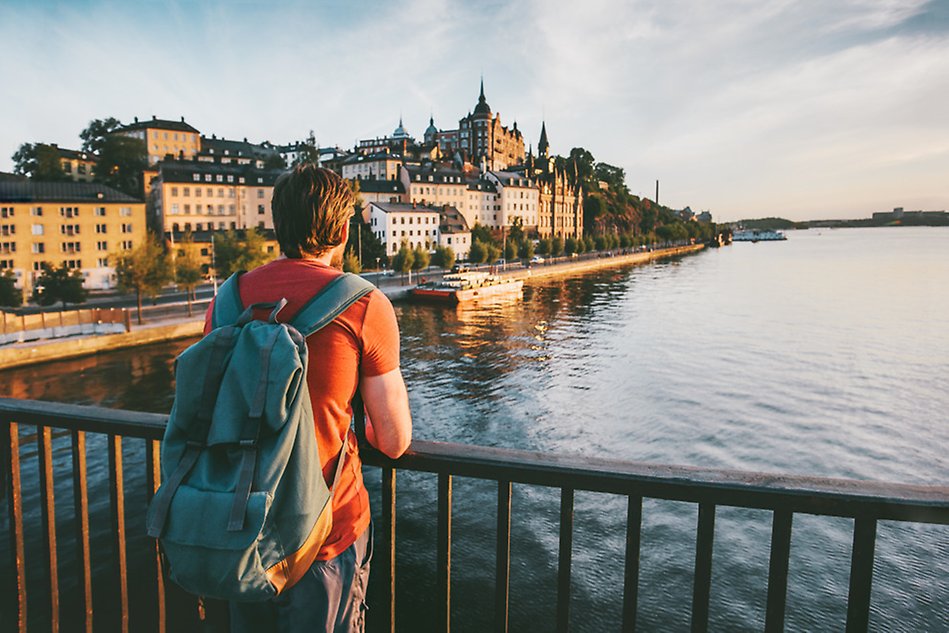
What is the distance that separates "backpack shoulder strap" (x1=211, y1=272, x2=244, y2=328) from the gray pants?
2.44ft

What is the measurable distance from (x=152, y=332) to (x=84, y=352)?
141 inches

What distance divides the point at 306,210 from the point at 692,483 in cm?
139

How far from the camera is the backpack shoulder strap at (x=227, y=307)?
1851mm

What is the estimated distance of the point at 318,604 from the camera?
6.27 ft

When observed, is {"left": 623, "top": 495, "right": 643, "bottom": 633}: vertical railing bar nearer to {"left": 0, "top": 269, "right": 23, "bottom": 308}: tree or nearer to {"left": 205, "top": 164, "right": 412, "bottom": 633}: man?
{"left": 205, "top": 164, "right": 412, "bottom": 633}: man

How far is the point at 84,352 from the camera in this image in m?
30.1

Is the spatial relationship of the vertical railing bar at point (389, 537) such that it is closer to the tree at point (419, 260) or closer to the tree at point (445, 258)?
the tree at point (419, 260)

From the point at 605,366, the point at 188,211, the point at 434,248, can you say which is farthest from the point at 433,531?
the point at 434,248

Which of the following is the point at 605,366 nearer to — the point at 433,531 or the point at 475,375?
the point at 475,375

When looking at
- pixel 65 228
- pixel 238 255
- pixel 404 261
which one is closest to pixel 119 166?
pixel 65 228

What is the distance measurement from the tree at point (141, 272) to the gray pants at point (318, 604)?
124 ft

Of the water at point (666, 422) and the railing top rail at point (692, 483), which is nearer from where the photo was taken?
the railing top rail at point (692, 483)

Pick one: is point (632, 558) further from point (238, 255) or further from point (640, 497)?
point (238, 255)

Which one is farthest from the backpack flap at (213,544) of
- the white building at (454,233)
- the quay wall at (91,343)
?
the white building at (454,233)
